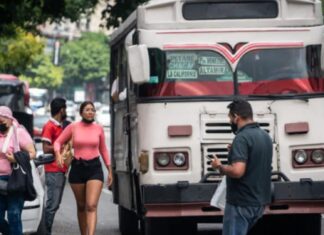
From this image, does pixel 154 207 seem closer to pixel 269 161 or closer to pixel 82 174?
pixel 82 174

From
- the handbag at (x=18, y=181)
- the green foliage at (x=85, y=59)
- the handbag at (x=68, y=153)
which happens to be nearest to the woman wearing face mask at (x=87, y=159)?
the handbag at (x=68, y=153)

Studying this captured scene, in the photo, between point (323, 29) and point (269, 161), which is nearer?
point (269, 161)

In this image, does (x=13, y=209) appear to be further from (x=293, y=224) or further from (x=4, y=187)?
(x=293, y=224)

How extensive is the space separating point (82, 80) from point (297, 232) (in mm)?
123069

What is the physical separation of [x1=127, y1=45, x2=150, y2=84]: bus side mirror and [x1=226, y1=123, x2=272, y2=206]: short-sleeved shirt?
124 inches

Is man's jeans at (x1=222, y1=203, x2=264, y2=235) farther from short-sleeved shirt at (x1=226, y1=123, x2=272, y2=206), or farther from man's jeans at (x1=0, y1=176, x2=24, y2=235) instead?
man's jeans at (x1=0, y1=176, x2=24, y2=235)

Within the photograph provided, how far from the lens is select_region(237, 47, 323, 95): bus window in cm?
1382

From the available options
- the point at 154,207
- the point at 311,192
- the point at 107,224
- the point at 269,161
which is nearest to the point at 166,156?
the point at 154,207

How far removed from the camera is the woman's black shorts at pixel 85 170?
1406 centimetres

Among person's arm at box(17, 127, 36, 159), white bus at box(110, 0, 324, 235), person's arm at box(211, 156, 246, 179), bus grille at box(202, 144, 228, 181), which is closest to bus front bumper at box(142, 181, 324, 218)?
white bus at box(110, 0, 324, 235)

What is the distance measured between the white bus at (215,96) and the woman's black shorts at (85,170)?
0.45m

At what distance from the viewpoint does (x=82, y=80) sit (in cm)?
13688

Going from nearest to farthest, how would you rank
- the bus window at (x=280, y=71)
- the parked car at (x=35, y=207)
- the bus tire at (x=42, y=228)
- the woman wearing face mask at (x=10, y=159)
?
the woman wearing face mask at (x=10, y=159) < the bus window at (x=280, y=71) < the parked car at (x=35, y=207) < the bus tire at (x=42, y=228)

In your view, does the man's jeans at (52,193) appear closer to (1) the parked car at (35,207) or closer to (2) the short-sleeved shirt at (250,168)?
(1) the parked car at (35,207)
